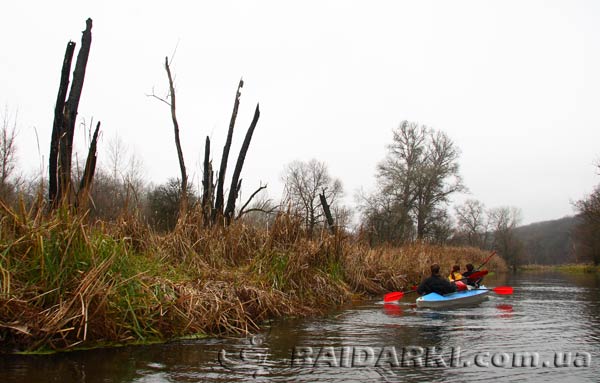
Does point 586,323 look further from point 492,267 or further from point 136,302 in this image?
point 492,267

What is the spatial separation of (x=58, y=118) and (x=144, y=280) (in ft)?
14.4

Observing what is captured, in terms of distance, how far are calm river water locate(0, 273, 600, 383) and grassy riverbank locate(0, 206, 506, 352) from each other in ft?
1.03

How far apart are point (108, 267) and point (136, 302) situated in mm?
583

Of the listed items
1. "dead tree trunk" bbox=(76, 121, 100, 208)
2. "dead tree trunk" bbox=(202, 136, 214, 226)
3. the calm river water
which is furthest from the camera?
"dead tree trunk" bbox=(202, 136, 214, 226)

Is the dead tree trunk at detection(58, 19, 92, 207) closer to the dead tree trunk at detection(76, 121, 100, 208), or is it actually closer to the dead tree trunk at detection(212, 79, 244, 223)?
the dead tree trunk at detection(76, 121, 100, 208)

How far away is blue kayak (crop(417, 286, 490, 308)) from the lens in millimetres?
12414

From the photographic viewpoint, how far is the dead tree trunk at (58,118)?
9742mm

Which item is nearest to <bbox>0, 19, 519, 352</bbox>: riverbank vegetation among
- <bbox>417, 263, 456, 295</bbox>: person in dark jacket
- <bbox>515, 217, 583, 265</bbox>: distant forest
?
<bbox>417, 263, 456, 295</bbox>: person in dark jacket

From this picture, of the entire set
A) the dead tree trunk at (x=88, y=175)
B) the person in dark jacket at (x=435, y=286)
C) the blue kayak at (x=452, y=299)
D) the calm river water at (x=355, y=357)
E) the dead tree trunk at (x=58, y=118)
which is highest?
the dead tree trunk at (x=58, y=118)

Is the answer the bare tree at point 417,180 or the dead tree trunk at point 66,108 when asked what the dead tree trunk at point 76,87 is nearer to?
the dead tree trunk at point 66,108

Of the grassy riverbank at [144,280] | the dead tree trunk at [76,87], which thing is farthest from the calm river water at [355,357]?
the dead tree trunk at [76,87]

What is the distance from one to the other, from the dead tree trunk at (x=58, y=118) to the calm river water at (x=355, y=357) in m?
4.77

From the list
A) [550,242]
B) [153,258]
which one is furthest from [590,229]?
[550,242]

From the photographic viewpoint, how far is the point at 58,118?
988 cm
